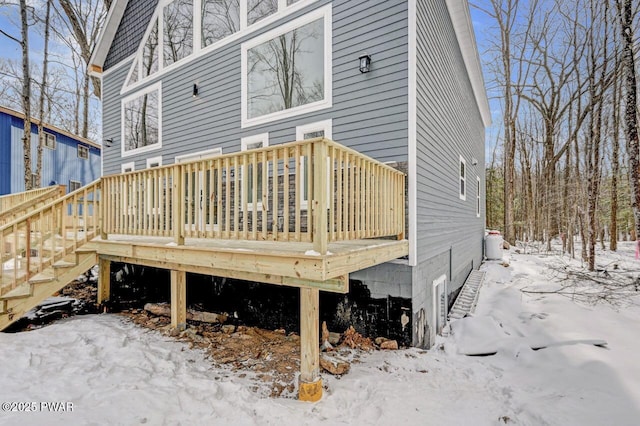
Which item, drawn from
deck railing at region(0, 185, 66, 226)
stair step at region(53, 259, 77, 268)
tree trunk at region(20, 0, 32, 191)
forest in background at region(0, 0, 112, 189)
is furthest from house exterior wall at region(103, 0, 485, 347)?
forest in background at region(0, 0, 112, 189)

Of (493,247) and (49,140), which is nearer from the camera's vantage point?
(493,247)

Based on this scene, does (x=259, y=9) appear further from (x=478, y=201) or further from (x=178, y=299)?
(x=478, y=201)

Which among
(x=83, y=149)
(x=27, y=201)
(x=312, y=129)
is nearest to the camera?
(x=312, y=129)

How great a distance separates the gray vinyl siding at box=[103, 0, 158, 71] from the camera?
347 inches

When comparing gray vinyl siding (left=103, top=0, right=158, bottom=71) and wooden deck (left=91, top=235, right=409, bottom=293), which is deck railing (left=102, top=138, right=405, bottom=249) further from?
gray vinyl siding (left=103, top=0, right=158, bottom=71)

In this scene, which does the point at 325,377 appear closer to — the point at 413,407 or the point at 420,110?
the point at 413,407

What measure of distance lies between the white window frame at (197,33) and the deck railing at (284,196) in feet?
9.68

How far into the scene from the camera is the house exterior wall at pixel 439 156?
4852 mm

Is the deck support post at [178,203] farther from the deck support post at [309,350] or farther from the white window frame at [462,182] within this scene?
the white window frame at [462,182]

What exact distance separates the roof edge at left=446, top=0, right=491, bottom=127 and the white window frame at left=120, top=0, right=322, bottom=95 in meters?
3.43

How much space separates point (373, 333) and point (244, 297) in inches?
95.1

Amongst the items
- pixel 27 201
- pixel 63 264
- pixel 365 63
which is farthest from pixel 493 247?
pixel 27 201

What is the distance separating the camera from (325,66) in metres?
5.44

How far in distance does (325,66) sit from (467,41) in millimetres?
4712
